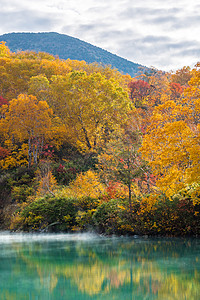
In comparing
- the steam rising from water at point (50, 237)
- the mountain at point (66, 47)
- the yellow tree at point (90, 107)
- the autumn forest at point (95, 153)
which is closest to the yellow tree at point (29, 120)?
the autumn forest at point (95, 153)

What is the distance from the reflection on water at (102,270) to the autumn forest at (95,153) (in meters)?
1.54

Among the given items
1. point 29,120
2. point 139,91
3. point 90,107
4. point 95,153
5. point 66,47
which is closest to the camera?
point 29,120

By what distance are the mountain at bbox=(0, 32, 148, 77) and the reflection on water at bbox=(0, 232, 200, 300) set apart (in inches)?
6001

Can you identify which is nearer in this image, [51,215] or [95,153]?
[51,215]

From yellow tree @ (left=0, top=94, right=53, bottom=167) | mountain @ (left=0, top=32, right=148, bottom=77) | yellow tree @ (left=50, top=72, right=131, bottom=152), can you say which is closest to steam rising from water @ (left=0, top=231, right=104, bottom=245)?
yellow tree @ (left=0, top=94, right=53, bottom=167)

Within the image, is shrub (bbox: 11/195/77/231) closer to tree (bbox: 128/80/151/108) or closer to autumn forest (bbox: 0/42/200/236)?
autumn forest (bbox: 0/42/200/236)

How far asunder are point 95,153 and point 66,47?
151m

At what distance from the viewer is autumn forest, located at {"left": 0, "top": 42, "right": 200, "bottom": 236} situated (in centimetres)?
1239

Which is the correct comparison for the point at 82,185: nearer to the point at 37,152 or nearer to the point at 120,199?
the point at 120,199

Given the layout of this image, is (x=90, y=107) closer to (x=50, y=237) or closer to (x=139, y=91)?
(x=139, y=91)

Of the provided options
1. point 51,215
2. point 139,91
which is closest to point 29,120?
point 51,215

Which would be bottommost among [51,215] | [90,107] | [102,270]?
[102,270]

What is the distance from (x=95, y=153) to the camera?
88.7ft

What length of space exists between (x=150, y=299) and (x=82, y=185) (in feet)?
40.6
